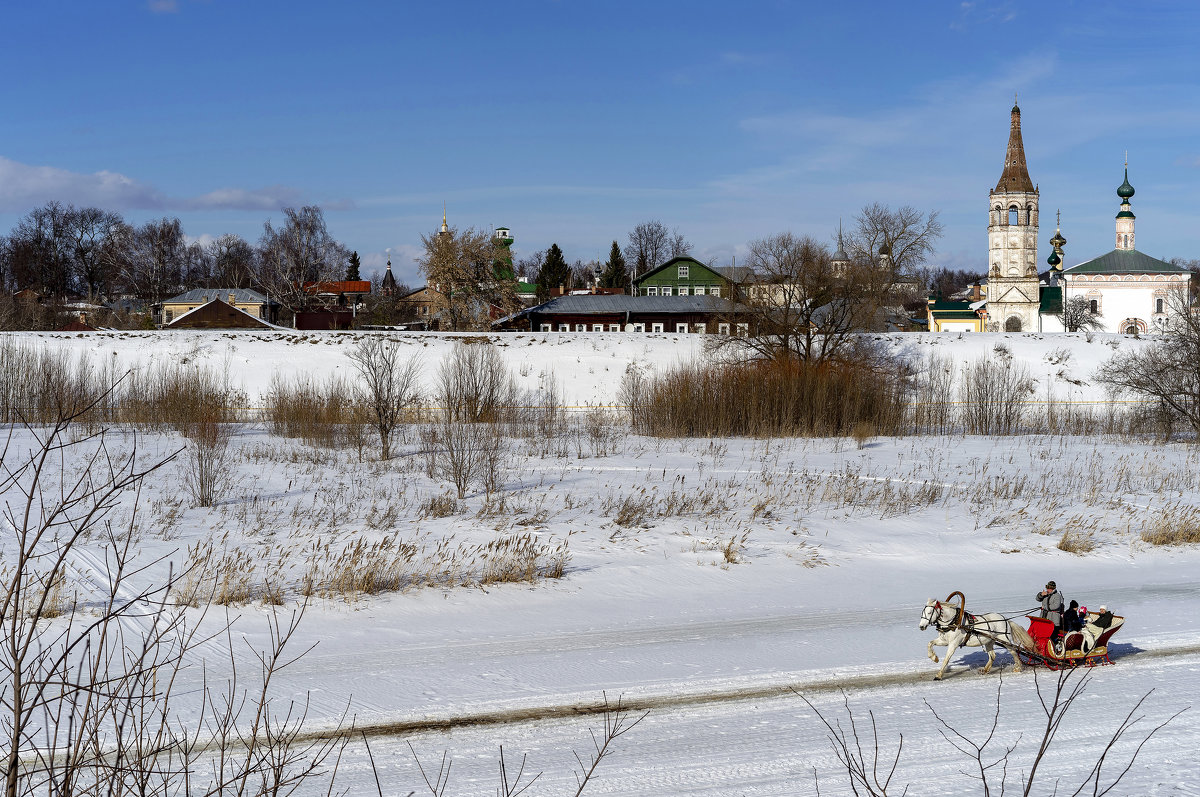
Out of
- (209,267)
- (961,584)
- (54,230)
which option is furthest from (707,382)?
(209,267)

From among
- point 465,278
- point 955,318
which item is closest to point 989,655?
point 465,278

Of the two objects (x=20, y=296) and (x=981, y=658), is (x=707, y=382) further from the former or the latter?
(x=20, y=296)

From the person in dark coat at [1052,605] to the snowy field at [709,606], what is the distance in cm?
51

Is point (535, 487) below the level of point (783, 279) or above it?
below

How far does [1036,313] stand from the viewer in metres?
77.7

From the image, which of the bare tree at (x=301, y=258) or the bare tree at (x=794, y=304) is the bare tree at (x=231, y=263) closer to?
the bare tree at (x=301, y=258)

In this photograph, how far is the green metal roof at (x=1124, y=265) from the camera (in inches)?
3223

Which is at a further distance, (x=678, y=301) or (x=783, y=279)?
(x=678, y=301)

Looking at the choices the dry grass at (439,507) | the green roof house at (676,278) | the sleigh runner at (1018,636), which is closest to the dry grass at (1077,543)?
the sleigh runner at (1018,636)

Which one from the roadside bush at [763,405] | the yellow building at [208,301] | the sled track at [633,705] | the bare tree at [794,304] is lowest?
the sled track at [633,705]

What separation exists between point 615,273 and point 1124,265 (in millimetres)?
47859

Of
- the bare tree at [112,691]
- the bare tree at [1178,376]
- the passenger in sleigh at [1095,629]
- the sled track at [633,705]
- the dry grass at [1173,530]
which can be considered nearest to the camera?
the bare tree at [112,691]

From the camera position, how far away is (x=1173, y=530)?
13.0 m

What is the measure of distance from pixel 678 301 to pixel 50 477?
46.2 meters
